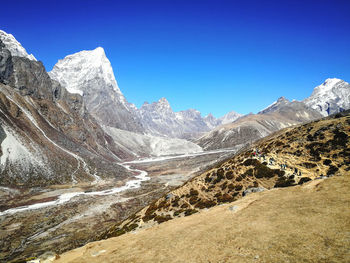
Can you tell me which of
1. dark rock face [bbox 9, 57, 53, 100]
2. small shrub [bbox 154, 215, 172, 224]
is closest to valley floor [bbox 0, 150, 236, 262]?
small shrub [bbox 154, 215, 172, 224]

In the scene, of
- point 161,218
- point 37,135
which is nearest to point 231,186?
point 161,218

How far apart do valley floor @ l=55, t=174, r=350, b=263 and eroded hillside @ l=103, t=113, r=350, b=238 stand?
8.75 metres

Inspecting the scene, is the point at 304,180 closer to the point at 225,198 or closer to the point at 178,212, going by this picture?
the point at 225,198

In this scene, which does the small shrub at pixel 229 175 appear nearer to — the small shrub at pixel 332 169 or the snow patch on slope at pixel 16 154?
the small shrub at pixel 332 169

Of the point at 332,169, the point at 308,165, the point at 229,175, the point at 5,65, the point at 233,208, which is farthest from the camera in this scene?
the point at 5,65

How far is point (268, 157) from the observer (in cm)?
4184

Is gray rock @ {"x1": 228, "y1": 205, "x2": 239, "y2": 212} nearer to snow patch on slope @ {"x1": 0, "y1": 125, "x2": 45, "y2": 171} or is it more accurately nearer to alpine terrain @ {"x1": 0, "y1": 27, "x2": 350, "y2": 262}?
alpine terrain @ {"x1": 0, "y1": 27, "x2": 350, "y2": 262}

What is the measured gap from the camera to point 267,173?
122ft

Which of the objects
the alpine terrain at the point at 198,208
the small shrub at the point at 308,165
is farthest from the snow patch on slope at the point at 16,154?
the small shrub at the point at 308,165

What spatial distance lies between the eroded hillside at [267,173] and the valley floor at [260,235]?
8749mm

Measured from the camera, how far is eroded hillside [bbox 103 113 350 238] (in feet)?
111

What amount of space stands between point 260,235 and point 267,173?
22.3 m

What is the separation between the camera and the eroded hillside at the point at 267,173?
33812mm

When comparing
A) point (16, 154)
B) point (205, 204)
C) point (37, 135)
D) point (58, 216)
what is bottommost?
point (58, 216)
